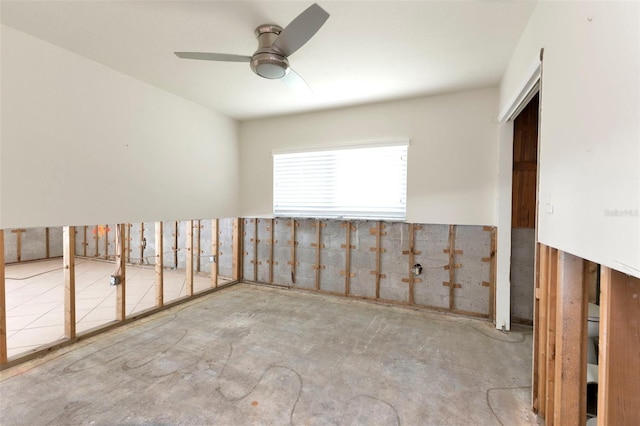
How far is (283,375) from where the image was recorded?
2.27 meters

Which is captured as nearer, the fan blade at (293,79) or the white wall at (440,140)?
the fan blade at (293,79)

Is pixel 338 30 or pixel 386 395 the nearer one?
pixel 386 395

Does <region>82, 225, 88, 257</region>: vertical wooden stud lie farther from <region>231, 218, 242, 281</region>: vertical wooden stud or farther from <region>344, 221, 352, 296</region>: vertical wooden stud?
<region>344, 221, 352, 296</region>: vertical wooden stud

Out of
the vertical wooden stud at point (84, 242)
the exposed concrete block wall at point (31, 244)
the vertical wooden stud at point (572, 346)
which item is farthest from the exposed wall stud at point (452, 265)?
the exposed concrete block wall at point (31, 244)

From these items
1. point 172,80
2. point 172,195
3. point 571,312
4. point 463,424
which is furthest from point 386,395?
point 172,80

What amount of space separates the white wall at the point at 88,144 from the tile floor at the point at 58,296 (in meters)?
1.33

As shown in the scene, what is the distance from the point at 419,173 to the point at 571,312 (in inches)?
96.3

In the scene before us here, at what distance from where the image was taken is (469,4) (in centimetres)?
192

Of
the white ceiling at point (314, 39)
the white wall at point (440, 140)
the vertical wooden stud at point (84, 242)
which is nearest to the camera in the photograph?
the white ceiling at point (314, 39)

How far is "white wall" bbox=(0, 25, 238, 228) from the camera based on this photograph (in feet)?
7.66

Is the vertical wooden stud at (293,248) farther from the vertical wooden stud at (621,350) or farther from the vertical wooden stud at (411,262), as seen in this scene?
the vertical wooden stud at (621,350)

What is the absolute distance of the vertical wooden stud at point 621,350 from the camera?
1.08m

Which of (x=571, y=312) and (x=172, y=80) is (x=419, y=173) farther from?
(x=172, y=80)

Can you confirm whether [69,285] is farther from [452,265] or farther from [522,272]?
[522,272]
